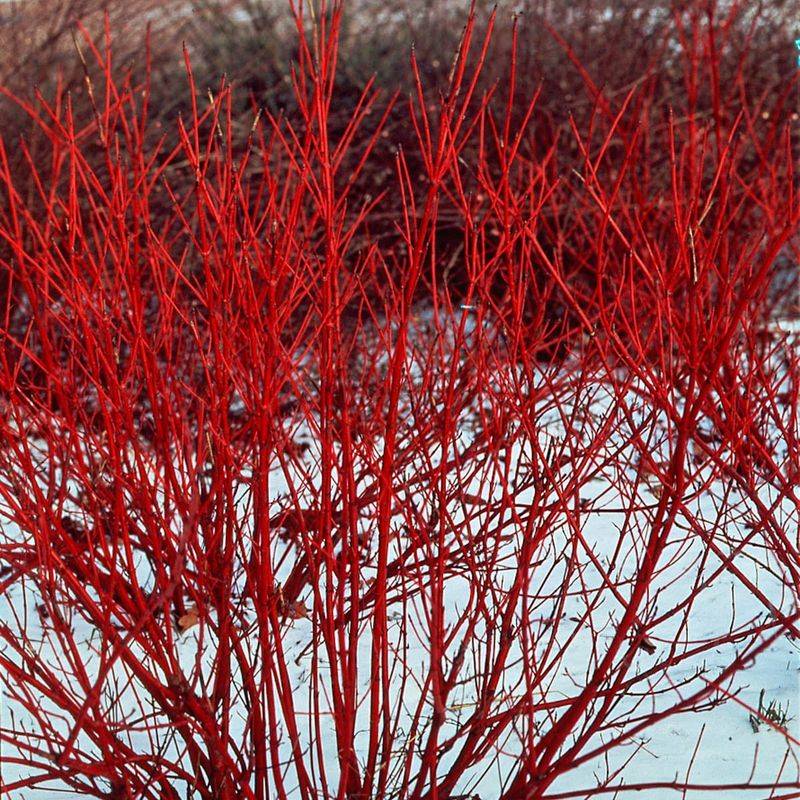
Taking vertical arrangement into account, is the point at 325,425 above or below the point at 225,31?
below

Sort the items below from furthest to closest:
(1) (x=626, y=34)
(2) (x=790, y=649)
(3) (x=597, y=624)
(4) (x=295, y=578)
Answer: (1) (x=626, y=34)
(3) (x=597, y=624)
(2) (x=790, y=649)
(4) (x=295, y=578)

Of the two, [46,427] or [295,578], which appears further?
[295,578]

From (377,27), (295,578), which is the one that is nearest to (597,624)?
(295,578)

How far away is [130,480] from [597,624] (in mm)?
1773

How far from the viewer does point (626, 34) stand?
656 cm

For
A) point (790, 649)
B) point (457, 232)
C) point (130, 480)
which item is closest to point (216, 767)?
point (130, 480)

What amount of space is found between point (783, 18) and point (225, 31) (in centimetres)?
489

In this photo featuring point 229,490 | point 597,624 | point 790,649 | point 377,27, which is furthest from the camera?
point 377,27

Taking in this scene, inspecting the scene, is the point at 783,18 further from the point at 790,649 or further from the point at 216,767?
the point at 216,767

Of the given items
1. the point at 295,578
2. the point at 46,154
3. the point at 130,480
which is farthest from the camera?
the point at 46,154

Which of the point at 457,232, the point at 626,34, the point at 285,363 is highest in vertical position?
the point at 626,34

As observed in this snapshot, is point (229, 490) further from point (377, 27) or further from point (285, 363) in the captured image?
point (377, 27)

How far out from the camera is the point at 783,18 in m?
7.41

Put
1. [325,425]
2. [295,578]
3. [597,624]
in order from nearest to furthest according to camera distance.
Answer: [325,425] < [295,578] < [597,624]
